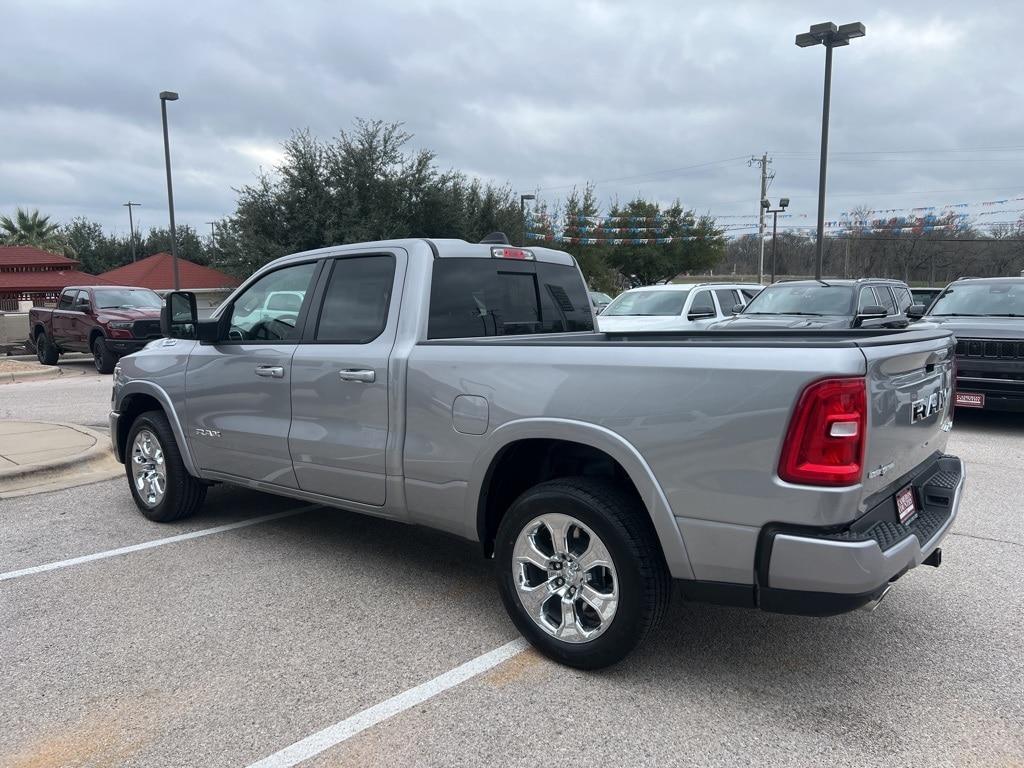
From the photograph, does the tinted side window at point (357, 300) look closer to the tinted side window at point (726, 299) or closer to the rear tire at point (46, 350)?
the tinted side window at point (726, 299)

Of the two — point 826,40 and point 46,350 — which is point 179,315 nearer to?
point 46,350

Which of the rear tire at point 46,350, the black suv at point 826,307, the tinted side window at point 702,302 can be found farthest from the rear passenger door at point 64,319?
the black suv at point 826,307

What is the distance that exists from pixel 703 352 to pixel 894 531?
989 millimetres

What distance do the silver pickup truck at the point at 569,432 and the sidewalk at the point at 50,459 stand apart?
2180 millimetres

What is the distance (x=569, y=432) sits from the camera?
10.9 feet

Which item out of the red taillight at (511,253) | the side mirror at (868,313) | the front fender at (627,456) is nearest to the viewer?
the front fender at (627,456)

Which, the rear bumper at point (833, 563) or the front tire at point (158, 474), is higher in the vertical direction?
the rear bumper at point (833, 563)

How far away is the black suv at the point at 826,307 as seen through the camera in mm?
10812

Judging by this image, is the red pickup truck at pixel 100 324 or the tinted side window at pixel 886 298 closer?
the tinted side window at pixel 886 298

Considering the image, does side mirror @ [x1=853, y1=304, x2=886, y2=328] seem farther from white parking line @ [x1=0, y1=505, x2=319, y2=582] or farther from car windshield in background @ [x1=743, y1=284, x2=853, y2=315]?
white parking line @ [x1=0, y1=505, x2=319, y2=582]

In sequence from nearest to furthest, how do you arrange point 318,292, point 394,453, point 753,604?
point 753,604, point 394,453, point 318,292

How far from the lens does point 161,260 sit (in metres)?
43.4

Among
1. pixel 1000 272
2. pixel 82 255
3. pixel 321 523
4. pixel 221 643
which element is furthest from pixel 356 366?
pixel 82 255

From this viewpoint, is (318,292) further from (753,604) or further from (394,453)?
(753,604)
